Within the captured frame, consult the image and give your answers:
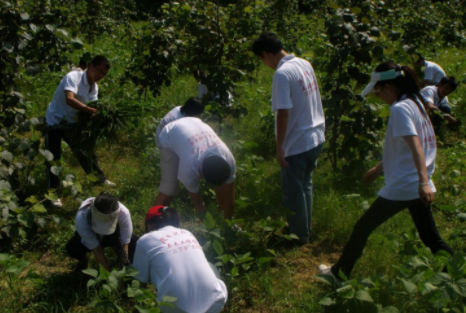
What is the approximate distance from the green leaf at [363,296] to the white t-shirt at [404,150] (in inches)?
24.4

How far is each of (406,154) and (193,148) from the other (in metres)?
1.44

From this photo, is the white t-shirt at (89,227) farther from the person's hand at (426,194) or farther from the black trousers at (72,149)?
the person's hand at (426,194)

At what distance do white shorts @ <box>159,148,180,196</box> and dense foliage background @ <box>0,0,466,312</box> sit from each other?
0.44 metres

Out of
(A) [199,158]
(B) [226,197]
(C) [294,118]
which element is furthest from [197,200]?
(C) [294,118]

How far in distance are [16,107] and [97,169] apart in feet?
3.97

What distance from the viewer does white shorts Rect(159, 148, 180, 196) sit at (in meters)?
3.91

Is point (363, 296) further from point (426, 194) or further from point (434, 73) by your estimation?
point (434, 73)

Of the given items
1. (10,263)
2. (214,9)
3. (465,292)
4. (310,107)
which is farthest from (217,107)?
(465,292)

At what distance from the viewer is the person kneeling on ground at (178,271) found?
2645mm

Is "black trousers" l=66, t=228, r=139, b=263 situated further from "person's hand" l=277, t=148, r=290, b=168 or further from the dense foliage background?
"person's hand" l=277, t=148, r=290, b=168

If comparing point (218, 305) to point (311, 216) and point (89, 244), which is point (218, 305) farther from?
point (311, 216)

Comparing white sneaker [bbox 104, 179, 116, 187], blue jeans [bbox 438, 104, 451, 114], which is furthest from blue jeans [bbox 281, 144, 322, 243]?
blue jeans [bbox 438, 104, 451, 114]

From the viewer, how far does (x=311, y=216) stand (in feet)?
13.1

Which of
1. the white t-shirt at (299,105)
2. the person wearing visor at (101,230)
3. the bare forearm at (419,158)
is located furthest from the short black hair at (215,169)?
the bare forearm at (419,158)
